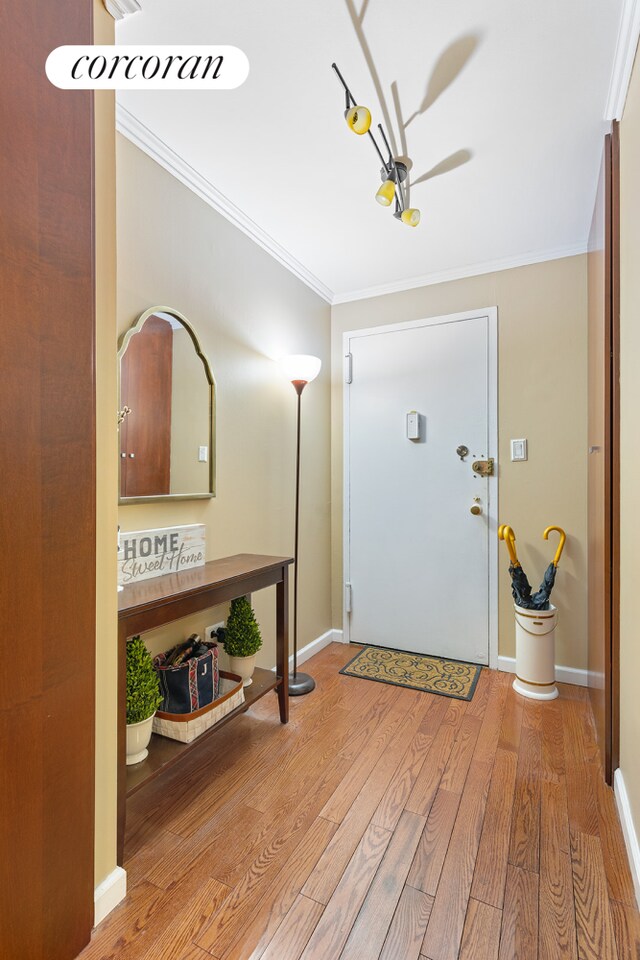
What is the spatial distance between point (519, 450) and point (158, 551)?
2003mm

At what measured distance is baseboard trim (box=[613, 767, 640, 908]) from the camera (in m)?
1.28

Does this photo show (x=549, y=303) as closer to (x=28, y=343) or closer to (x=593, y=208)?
(x=593, y=208)

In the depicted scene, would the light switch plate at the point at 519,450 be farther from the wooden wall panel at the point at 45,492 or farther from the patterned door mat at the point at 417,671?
the wooden wall panel at the point at 45,492

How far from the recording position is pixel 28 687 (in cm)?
99

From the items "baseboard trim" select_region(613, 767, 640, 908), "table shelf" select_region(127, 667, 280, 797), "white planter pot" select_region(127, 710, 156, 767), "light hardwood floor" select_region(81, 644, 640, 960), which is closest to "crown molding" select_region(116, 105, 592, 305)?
"white planter pot" select_region(127, 710, 156, 767)

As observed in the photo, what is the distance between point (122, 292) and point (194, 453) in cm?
68

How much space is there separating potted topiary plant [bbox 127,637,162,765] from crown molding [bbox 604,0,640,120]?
2271mm

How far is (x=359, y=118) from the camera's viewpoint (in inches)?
55.9

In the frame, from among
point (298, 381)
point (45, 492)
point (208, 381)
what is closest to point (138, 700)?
point (45, 492)

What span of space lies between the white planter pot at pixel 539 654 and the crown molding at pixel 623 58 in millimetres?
2101

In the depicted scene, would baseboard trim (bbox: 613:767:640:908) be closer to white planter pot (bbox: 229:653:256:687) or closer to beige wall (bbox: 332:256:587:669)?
beige wall (bbox: 332:256:587:669)

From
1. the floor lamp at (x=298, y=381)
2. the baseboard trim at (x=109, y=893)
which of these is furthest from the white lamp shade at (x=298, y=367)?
the baseboard trim at (x=109, y=893)

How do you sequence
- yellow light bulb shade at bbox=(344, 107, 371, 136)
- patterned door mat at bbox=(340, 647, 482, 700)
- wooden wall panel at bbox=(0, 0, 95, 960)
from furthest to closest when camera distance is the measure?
1. patterned door mat at bbox=(340, 647, 482, 700)
2. yellow light bulb shade at bbox=(344, 107, 371, 136)
3. wooden wall panel at bbox=(0, 0, 95, 960)

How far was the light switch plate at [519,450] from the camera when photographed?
269 centimetres
